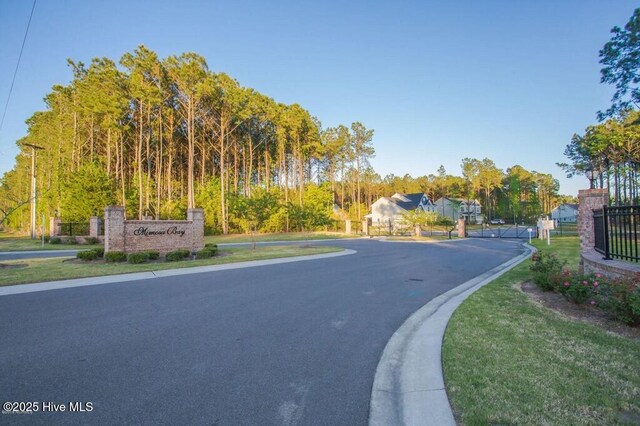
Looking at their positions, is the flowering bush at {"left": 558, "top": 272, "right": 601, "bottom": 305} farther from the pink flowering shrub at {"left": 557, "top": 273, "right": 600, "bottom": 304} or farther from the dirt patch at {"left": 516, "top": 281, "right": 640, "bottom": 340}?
the dirt patch at {"left": 516, "top": 281, "right": 640, "bottom": 340}

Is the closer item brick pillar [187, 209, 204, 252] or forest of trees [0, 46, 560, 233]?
brick pillar [187, 209, 204, 252]

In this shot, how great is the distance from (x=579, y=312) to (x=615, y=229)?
6.07 feet

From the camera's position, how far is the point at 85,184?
2872 centimetres

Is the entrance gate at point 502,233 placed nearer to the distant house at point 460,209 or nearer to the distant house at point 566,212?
the distant house at point 460,209

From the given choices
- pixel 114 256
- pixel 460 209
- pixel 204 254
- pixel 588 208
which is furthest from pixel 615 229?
pixel 460 209

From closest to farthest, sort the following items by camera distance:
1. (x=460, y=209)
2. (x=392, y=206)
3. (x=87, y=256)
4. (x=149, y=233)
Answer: (x=87, y=256)
(x=149, y=233)
(x=392, y=206)
(x=460, y=209)

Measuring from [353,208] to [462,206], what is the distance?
117ft

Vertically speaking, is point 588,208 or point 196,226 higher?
point 588,208

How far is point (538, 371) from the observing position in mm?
3322

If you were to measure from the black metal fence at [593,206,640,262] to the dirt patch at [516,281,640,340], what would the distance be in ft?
4.01

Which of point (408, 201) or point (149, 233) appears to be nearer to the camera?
point (149, 233)

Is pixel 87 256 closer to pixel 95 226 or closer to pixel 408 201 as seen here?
pixel 95 226

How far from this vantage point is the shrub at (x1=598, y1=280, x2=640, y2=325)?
15.0 feet

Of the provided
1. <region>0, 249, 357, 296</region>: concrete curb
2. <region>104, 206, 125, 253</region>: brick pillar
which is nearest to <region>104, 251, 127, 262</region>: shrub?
<region>104, 206, 125, 253</region>: brick pillar
